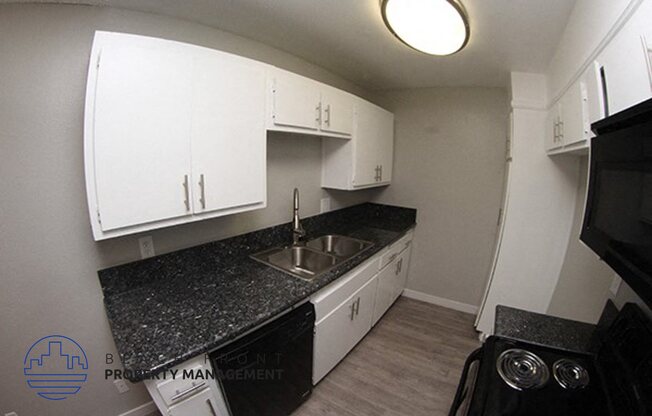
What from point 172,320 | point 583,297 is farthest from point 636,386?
point 172,320

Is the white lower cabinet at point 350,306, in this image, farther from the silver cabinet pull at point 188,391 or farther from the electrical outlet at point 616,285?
the electrical outlet at point 616,285

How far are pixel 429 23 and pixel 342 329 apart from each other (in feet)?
6.37

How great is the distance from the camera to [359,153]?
2.17 m

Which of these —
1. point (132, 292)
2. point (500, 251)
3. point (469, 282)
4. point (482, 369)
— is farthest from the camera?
point (469, 282)

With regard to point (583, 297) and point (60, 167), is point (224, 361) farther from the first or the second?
point (583, 297)

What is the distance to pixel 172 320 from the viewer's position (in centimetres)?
104

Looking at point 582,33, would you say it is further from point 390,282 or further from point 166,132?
point 390,282

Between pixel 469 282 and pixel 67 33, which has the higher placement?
pixel 67 33

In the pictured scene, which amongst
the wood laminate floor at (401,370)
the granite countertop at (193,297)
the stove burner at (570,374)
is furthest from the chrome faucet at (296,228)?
the stove burner at (570,374)

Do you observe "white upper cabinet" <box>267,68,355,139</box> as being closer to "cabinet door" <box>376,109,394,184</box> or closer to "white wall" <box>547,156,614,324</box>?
"cabinet door" <box>376,109,394,184</box>

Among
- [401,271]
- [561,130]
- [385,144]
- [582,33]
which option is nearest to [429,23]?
[582,33]

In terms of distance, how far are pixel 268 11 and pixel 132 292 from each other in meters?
1.63

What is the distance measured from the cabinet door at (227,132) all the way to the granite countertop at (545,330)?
1.43m

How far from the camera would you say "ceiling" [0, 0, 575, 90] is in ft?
3.81
